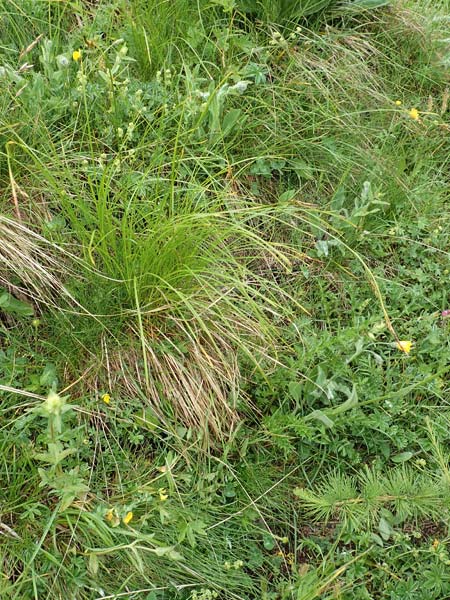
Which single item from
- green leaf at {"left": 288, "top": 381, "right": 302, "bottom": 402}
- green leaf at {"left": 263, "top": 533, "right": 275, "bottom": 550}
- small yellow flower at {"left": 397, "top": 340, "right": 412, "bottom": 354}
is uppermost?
small yellow flower at {"left": 397, "top": 340, "right": 412, "bottom": 354}

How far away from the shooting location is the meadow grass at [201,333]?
201cm

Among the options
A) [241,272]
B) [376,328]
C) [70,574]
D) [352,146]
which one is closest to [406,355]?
[376,328]

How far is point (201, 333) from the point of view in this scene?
2270 millimetres

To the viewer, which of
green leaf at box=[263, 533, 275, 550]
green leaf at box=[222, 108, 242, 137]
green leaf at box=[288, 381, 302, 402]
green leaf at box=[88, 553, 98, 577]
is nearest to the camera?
green leaf at box=[88, 553, 98, 577]

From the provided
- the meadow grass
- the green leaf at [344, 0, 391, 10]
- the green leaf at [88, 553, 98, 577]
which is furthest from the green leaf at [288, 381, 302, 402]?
the green leaf at [344, 0, 391, 10]

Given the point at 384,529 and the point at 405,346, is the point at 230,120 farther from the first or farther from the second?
the point at 384,529

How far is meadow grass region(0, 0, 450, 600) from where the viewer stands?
6.59 feet

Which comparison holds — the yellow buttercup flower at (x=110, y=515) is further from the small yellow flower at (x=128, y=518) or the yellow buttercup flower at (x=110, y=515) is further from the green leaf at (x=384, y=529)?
the green leaf at (x=384, y=529)

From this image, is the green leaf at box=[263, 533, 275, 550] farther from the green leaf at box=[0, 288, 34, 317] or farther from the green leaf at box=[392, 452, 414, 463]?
the green leaf at box=[0, 288, 34, 317]

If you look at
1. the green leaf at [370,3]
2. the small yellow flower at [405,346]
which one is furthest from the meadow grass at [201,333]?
the green leaf at [370,3]

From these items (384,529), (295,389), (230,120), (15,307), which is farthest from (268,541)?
(230,120)

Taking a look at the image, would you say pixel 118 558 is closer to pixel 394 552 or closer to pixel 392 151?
pixel 394 552

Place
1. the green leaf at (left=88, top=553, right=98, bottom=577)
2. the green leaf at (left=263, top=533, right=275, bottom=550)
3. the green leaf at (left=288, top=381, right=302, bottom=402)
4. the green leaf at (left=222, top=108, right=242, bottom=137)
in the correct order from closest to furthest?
the green leaf at (left=88, top=553, right=98, bottom=577) → the green leaf at (left=263, top=533, right=275, bottom=550) → the green leaf at (left=288, top=381, right=302, bottom=402) → the green leaf at (left=222, top=108, right=242, bottom=137)

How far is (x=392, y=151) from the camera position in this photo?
293 cm
